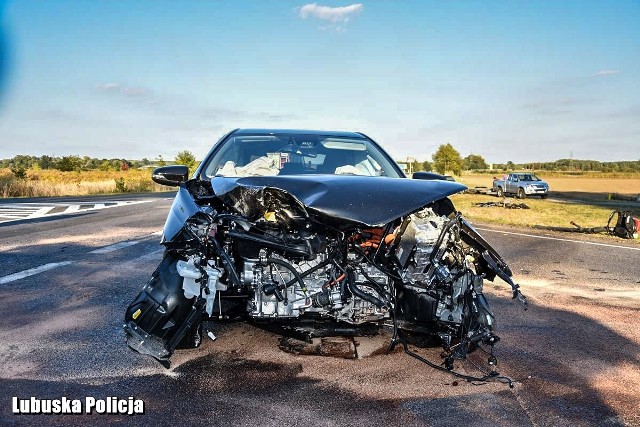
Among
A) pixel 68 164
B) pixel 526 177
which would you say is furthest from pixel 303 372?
pixel 68 164

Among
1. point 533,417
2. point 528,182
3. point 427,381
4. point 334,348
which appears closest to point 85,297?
point 334,348

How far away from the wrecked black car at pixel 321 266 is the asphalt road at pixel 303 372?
0.29 metres

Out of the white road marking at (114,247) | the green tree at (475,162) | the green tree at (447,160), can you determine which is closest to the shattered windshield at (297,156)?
the white road marking at (114,247)

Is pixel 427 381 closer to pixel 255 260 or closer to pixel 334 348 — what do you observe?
pixel 334 348

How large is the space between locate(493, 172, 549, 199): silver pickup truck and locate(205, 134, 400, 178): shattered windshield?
28.1 metres

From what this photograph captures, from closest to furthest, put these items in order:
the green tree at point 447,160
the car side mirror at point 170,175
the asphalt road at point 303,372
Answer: the asphalt road at point 303,372 → the car side mirror at point 170,175 → the green tree at point 447,160

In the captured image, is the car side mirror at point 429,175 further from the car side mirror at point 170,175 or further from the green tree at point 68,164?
the green tree at point 68,164

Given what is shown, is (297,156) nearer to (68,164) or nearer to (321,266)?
(321,266)

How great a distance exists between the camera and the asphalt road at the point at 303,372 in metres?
3.00

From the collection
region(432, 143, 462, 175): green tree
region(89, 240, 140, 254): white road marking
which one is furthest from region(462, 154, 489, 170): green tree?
region(89, 240, 140, 254): white road marking

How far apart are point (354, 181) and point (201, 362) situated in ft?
5.47

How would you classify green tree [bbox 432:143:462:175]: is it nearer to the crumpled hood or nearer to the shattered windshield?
the shattered windshield

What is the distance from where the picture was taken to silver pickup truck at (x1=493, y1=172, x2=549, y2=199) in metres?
32.7

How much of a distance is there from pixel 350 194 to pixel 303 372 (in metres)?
1.26
